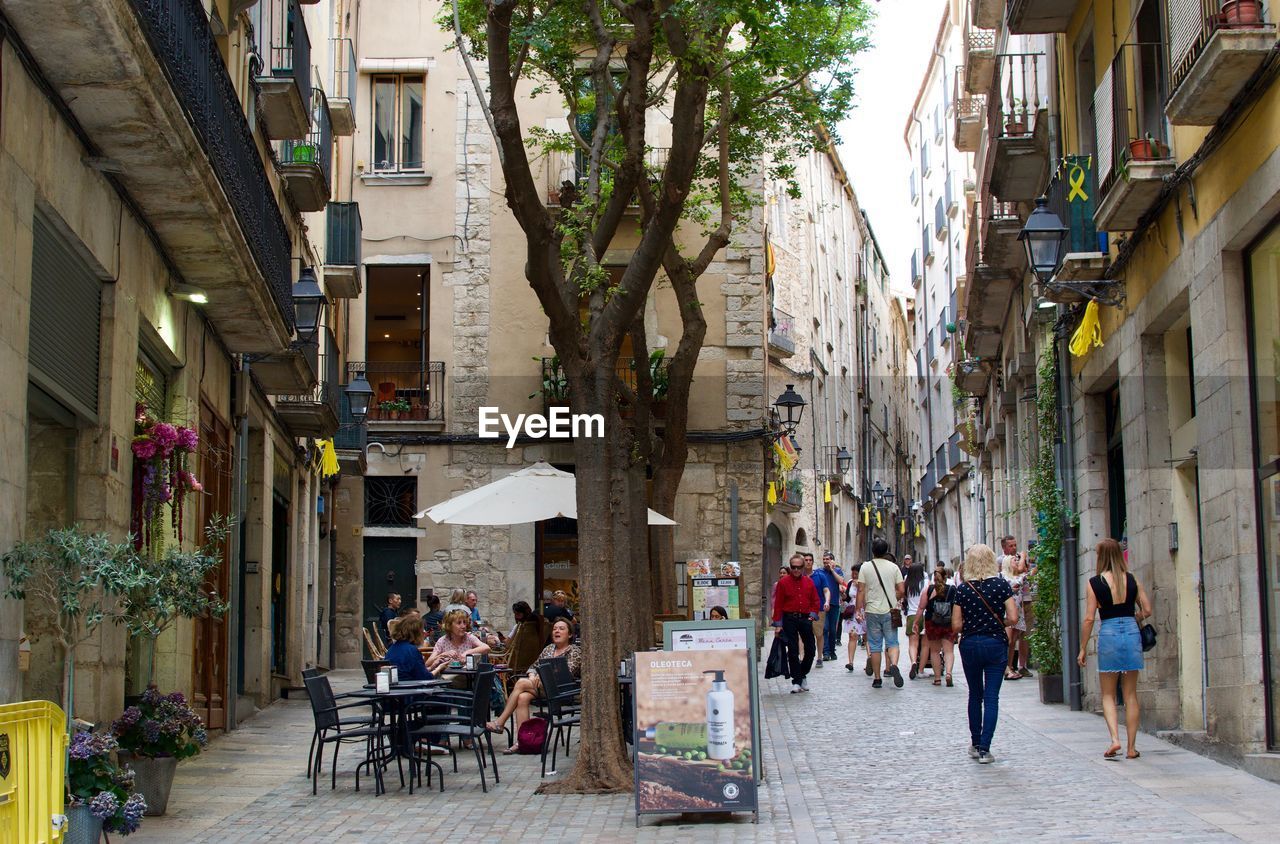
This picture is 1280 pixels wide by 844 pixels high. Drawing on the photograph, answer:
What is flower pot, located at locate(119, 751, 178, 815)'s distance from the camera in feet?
33.9

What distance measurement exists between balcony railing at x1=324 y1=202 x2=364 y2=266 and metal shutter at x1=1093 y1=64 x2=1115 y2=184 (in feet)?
42.4

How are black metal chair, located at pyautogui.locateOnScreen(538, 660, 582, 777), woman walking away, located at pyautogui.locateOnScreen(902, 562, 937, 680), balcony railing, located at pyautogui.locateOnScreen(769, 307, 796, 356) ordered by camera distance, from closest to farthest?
black metal chair, located at pyautogui.locateOnScreen(538, 660, 582, 777) < woman walking away, located at pyautogui.locateOnScreen(902, 562, 937, 680) < balcony railing, located at pyautogui.locateOnScreen(769, 307, 796, 356)

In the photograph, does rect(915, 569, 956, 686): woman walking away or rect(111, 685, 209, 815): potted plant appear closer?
rect(111, 685, 209, 815): potted plant

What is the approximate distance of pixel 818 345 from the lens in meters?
44.3

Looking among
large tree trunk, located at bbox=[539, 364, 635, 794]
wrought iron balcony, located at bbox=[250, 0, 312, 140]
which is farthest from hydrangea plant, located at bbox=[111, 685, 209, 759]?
wrought iron balcony, located at bbox=[250, 0, 312, 140]

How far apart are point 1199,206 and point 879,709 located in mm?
7099

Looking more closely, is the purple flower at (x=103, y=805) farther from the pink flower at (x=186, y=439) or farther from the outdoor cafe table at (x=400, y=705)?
the pink flower at (x=186, y=439)

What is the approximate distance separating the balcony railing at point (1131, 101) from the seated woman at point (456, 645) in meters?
7.56

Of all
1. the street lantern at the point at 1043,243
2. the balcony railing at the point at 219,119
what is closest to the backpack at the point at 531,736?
the balcony railing at the point at 219,119

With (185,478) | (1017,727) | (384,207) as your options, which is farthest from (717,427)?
(185,478)

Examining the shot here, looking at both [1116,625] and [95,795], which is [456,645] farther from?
[95,795]

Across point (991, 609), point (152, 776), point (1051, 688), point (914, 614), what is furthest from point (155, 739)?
point (914, 614)

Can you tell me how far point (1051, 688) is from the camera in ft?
56.8

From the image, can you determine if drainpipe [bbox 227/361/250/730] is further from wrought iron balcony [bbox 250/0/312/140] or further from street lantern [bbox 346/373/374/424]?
street lantern [bbox 346/373/374/424]
